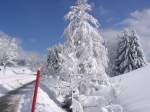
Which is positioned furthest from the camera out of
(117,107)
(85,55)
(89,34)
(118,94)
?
(89,34)

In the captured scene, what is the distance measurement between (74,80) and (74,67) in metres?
0.93

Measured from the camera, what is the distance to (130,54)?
47.7 metres

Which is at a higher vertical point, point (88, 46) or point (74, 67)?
point (88, 46)

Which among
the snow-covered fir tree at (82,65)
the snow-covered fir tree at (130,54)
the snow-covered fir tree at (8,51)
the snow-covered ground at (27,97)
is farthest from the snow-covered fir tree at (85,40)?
the snow-covered fir tree at (8,51)

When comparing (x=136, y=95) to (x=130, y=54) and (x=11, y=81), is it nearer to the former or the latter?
(x=11, y=81)

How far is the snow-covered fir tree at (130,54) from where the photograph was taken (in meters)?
47.5

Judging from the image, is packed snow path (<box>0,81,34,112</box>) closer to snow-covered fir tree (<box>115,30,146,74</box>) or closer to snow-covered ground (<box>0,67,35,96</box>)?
snow-covered ground (<box>0,67,35,96</box>)

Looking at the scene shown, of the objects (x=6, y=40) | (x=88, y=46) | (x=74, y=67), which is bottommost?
(x=74, y=67)

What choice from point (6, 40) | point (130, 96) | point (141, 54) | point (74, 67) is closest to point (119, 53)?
point (141, 54)

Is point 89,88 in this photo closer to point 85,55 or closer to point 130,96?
point 85,55

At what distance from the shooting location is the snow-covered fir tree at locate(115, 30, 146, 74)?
156 feet

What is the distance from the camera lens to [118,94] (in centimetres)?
1680

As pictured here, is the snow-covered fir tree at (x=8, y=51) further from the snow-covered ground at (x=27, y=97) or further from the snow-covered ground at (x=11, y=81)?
the snow-covered ground at (x=27, y=97)

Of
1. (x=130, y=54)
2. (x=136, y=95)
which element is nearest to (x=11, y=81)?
(x=130, y=54)
